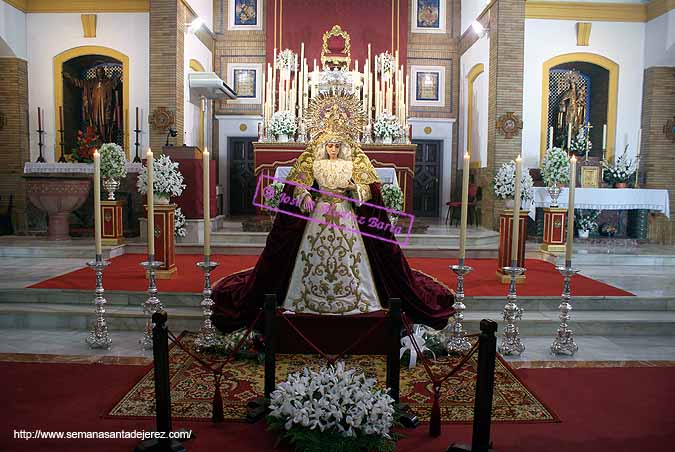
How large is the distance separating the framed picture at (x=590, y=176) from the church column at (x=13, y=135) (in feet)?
37.7

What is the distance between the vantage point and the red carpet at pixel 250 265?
22.2 ft

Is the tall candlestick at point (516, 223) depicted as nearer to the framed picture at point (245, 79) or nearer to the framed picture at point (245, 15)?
the framed picture at point (245, 79)

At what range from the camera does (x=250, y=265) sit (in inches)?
333

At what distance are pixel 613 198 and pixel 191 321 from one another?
8.77 metres

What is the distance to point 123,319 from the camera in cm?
592

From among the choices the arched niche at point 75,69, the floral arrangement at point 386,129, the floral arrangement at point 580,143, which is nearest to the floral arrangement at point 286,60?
the floral arrangement at point 386,129

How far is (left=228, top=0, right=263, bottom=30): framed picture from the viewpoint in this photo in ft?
51.8

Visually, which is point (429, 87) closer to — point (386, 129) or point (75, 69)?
point (386, 129)

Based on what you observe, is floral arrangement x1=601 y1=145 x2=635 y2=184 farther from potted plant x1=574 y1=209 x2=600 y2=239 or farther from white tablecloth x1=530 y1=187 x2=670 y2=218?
potted plant x1=574 y1=209 x2=600 y2=239

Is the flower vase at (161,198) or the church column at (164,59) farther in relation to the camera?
the church column at (164,59)

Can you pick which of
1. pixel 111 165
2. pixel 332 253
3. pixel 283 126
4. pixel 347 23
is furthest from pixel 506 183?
pixel 347 23

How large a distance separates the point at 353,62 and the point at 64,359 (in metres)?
12.2

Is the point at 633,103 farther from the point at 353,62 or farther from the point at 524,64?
the point at 353,62

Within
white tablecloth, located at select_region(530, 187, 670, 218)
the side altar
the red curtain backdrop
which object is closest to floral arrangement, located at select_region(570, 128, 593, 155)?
white tablecloth, located at select_region(530, 187, 670, 218)
